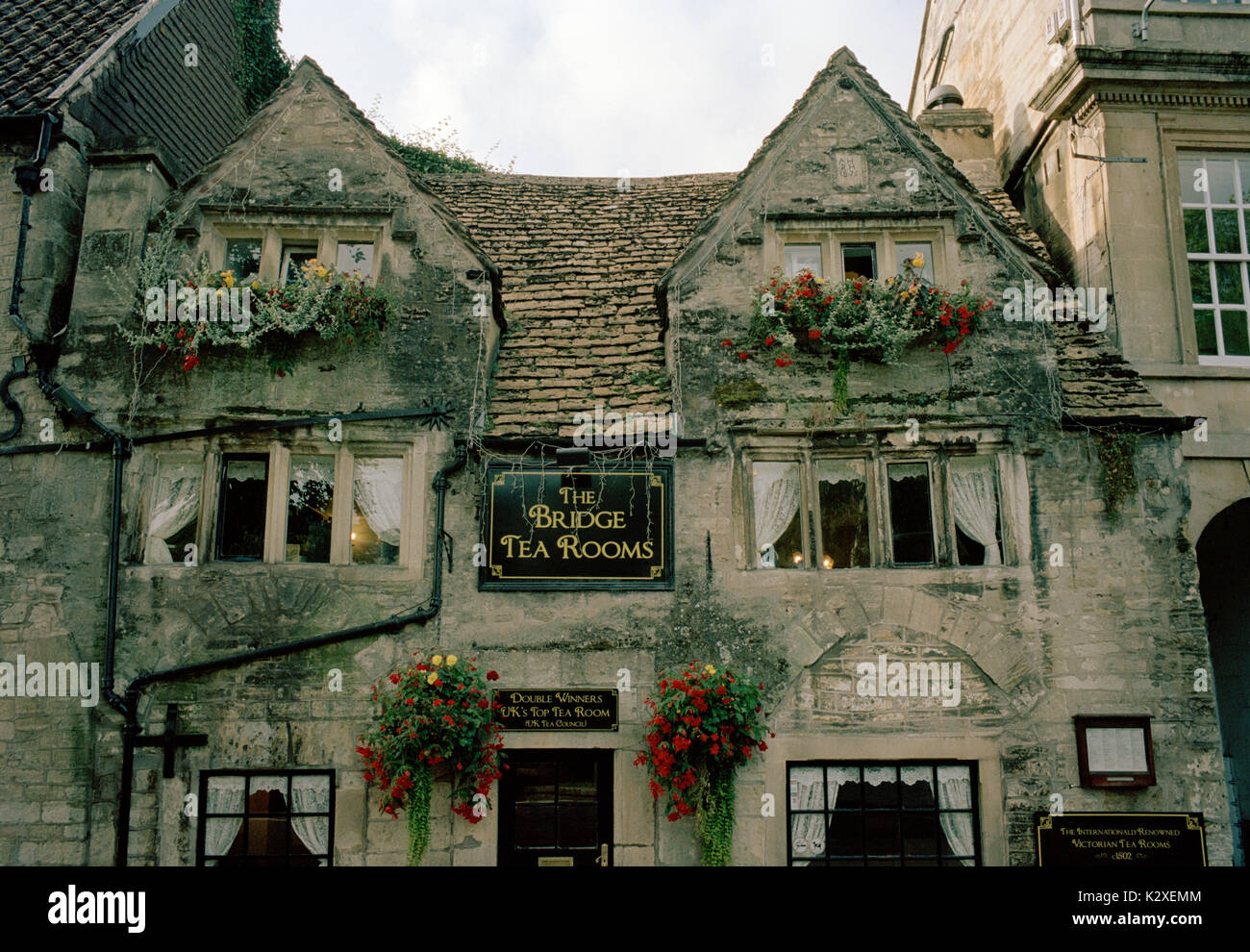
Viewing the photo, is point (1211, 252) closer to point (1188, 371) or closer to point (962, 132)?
point (1188, 371)

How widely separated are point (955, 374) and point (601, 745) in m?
5.60

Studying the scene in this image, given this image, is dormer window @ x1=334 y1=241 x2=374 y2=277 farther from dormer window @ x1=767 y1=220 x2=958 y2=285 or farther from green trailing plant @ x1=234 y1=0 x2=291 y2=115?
green trailing plant @ x1=234 y1=0 x2=291 y2=115

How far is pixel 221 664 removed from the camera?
909 cm

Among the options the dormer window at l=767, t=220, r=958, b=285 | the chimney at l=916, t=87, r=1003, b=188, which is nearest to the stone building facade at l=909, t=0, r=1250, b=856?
the chimney at l=916, t=87, r=1003, b=188

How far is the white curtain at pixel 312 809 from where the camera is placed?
29.4 ft

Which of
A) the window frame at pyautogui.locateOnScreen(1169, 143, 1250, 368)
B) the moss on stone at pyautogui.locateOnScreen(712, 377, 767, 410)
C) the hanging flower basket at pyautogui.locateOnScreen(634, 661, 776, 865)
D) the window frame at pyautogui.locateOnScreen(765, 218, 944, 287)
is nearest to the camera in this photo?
the hanging flower basket at pyautogui.locateOnScreen(634, 661, 776, 865)

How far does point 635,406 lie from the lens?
9930 mm

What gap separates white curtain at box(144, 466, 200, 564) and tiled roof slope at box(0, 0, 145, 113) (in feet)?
14.9

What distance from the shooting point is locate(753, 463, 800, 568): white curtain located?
379 inches

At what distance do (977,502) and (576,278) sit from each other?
5733 millimetres

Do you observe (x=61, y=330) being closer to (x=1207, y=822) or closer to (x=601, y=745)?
(x=601, y=745)

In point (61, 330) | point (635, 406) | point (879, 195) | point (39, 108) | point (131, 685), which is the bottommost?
point (131, 685)

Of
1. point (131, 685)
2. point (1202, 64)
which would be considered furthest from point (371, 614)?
point (1202, 64)

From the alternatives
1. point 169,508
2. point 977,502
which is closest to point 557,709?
point 169,508
